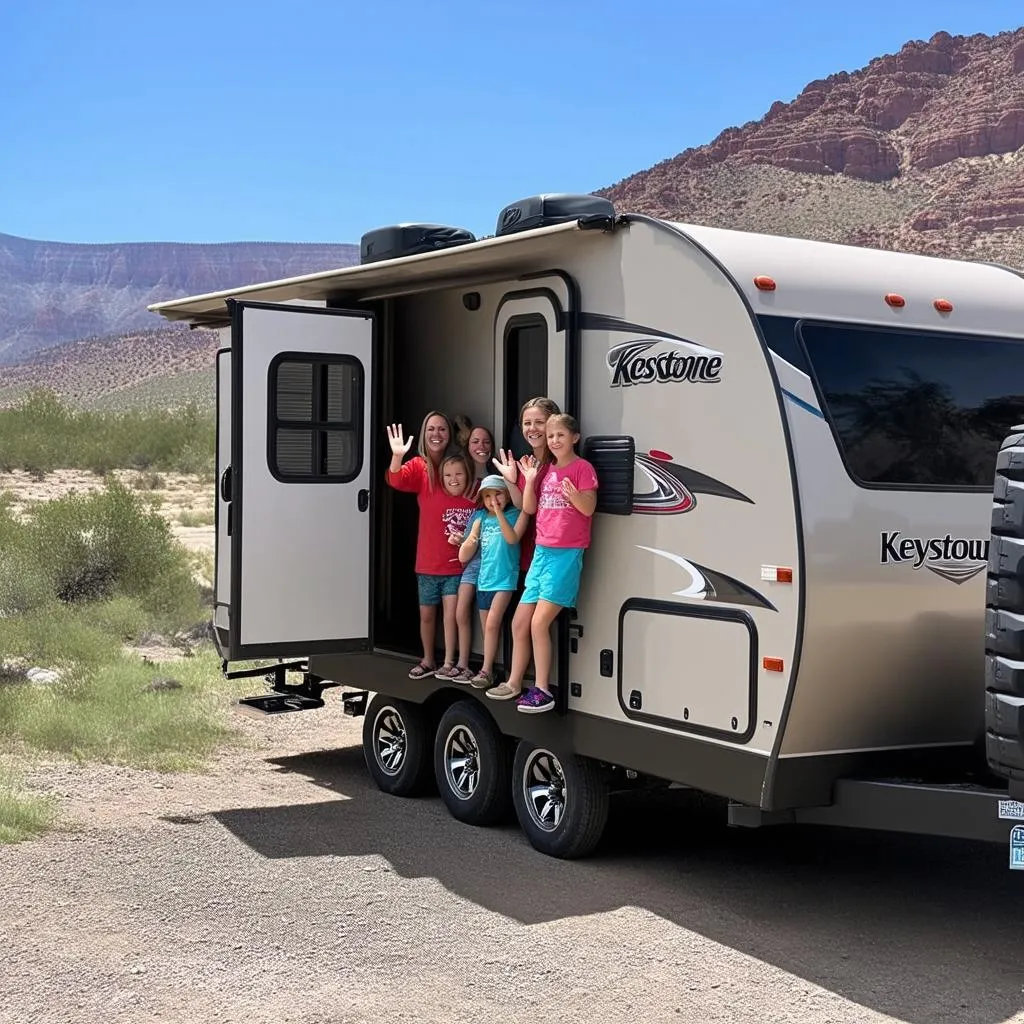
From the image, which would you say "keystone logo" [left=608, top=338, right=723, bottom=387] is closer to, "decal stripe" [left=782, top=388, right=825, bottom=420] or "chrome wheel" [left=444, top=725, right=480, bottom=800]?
"decal stripe" [left=782, top=388, right=825, bottom=420]

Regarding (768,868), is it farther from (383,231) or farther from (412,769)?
(383,231)

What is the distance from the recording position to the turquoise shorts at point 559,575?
681 centimetres

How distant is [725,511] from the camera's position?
613cm

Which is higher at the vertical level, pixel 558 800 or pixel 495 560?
pixel 495 560

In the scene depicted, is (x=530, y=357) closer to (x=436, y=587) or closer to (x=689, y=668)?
(x=436, y=587)

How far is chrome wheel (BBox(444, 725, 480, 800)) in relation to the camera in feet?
25.8

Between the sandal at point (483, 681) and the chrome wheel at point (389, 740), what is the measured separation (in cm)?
103

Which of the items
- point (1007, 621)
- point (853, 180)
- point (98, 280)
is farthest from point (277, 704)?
point (98, 280)

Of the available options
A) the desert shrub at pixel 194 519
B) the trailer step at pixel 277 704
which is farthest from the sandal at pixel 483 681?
Answer: the desert shrub at pixel 194 519

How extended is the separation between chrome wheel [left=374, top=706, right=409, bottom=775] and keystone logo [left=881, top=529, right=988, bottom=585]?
3.43m

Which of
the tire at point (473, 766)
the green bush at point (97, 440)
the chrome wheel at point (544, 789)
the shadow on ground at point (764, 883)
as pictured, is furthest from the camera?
the green bush at point (97, 440)

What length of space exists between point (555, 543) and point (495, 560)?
65 cm

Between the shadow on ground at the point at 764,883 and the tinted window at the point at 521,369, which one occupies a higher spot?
the tinted window at the point at 521,369

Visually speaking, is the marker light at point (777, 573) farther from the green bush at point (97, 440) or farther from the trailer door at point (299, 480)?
the green bush at point (97, 440)
